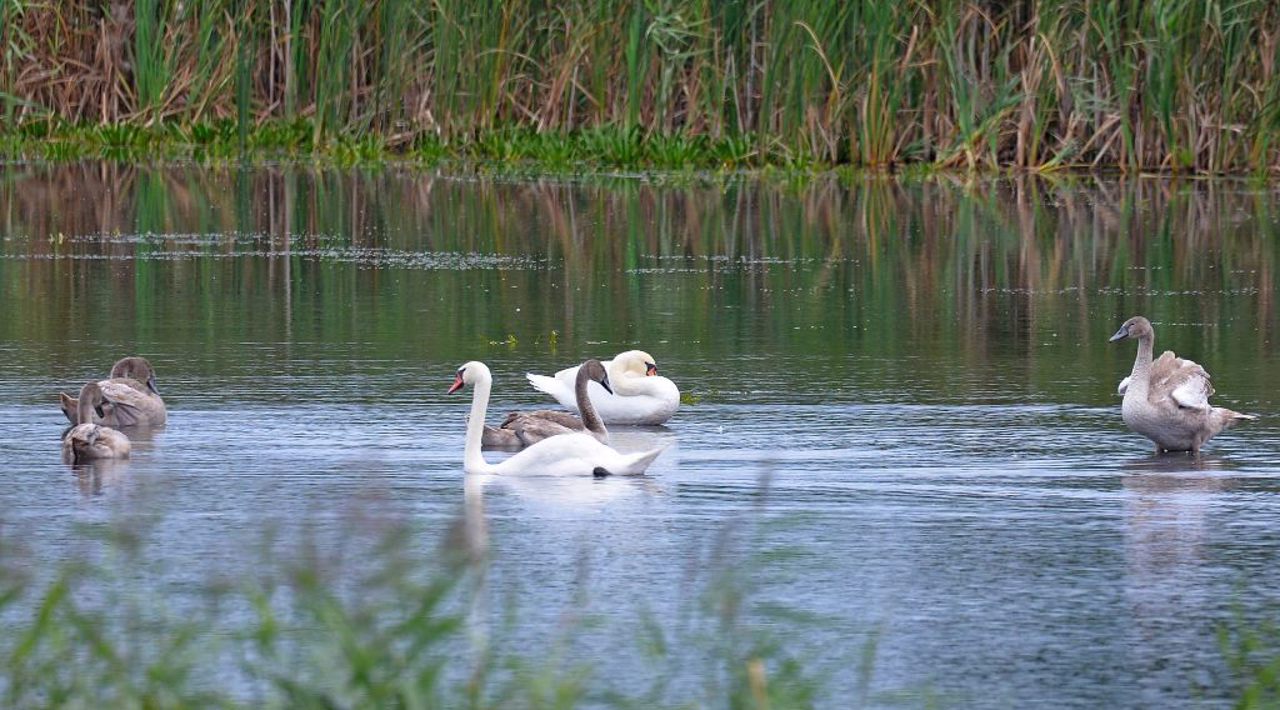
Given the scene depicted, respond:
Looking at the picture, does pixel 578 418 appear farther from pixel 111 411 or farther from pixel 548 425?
pixel 111 411

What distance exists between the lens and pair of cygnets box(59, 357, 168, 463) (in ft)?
31.2

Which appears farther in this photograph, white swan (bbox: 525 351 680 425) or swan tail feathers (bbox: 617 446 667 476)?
white swan (bbox: 525 351 680 425)

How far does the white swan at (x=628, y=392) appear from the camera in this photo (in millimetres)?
10867

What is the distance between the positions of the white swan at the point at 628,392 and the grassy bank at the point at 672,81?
42.0 ft

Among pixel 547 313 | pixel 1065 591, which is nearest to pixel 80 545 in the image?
pixel 1065 591

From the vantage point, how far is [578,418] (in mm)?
10625

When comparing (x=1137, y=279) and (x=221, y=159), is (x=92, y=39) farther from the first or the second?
(x=1137, y=279)

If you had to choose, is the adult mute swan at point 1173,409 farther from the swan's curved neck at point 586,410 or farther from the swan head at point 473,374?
the swan head at point 473,374

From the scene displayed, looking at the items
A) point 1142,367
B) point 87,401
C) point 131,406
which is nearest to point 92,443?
point 87,401

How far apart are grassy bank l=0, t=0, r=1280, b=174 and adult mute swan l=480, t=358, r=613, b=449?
13.3 m

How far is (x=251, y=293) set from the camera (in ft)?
51.8

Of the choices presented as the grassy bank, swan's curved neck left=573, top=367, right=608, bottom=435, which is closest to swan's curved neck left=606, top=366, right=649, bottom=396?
swan's curved neck left=573, top=367, right=608, bottom=435

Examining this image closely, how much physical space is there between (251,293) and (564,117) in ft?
39.6

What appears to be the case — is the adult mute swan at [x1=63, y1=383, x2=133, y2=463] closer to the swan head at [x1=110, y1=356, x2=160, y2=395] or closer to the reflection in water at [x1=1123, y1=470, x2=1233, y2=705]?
the swan head at [x1=110, y1=356, x2=160, y2=395]
